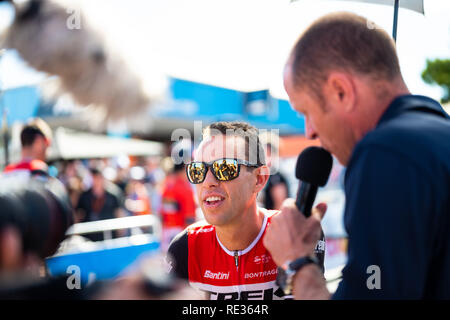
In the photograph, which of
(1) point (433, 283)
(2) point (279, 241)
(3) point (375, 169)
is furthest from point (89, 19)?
(1) point (433, 283)

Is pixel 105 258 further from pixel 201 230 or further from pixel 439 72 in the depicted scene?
pixel 439 72

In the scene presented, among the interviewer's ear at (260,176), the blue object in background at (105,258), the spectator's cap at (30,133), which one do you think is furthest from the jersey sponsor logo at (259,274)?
the spectator's cap at (30,133)

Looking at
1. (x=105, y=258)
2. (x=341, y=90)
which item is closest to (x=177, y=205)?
(x=105, y=258)

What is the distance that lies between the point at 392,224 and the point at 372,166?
0.15 m

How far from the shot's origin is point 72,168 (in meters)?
11.0

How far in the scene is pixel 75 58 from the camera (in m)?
0.71

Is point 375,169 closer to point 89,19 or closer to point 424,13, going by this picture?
point 89,19

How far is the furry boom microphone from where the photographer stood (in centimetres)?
68

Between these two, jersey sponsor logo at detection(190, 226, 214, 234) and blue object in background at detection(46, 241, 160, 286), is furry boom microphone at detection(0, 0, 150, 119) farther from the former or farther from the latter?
blue object in background at detection(46, 241, 160, 286)

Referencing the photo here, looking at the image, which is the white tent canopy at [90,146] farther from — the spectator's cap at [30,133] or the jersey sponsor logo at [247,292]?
the jersey sponsor logo at [247,292]

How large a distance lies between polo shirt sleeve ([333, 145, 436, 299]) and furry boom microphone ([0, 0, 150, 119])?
23.6 inches
